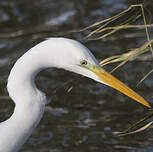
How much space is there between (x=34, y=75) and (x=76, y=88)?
7.05 ft

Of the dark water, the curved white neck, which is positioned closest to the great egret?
the curved white neck

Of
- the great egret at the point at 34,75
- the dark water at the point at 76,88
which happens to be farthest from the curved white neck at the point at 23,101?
the dark water at the point at 76,88

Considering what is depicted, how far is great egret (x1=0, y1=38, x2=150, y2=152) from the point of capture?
245 centimetres

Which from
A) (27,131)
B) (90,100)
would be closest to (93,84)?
(90,100)

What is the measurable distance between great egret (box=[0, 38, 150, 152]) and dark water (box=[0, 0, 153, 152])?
0.57 m

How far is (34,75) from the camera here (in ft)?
8.47

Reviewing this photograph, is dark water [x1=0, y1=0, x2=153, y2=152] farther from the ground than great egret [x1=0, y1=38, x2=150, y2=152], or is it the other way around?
great egret [x1=0, y1=38, x2=150, y2=152]

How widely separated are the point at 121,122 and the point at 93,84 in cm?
71

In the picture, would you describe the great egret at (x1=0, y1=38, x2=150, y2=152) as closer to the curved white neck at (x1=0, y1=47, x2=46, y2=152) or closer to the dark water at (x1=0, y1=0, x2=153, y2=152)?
the curved white neck at (x1=0, y1=47, x2=46, y2=152)

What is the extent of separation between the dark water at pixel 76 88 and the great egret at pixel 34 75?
0.57m

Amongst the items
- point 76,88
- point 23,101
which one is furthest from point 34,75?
point 76,88

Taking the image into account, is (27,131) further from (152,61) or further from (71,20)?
(71,20)

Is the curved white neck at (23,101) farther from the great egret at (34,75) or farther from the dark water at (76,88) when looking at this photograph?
the dark water at (76,88)

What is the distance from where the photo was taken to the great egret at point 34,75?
2.45 meters
